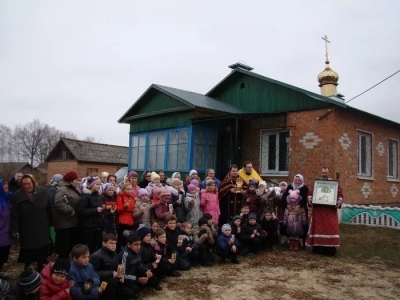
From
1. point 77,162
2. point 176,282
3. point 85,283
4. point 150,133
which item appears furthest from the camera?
point 77,162

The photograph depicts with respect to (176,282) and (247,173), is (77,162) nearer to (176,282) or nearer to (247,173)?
(247,173)

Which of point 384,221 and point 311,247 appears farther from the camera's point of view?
point 384,221

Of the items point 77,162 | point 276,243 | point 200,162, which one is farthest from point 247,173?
point 77,162

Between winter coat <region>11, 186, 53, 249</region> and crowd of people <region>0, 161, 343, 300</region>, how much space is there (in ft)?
0.04

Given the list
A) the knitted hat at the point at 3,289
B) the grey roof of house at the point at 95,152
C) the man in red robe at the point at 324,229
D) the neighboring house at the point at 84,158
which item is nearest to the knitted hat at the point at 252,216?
the man in red robe at the point at 324,229

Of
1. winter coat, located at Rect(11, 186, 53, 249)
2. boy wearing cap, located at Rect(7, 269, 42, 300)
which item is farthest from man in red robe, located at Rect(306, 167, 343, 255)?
boy wearing cap, located at Rect(7, 269, 42, 300)

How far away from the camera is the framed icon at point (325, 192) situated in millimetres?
7508

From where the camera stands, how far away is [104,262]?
448 cm

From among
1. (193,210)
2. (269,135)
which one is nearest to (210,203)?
(193,210)

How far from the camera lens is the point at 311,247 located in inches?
320

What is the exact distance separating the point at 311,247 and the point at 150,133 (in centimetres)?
886

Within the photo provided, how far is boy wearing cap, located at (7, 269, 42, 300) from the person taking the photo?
3326 millimetres

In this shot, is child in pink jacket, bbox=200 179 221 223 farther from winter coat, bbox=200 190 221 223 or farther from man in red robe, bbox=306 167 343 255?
man in red robe, bbox=306 167 343 255

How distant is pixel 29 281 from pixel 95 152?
34.0 metres
